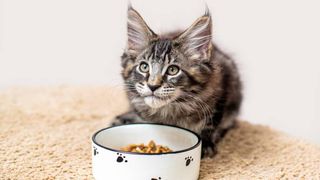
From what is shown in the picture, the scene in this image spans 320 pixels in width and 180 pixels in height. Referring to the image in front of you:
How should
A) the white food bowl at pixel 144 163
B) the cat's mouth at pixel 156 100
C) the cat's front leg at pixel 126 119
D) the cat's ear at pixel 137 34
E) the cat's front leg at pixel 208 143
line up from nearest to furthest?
the white food bowl at pixel 144 163, the cat's mouth at pixel 156 100, the cat's ear at pixel 137 34, the cat's front leg at pixel 208 143, the cat's front leg at pixel 126 119

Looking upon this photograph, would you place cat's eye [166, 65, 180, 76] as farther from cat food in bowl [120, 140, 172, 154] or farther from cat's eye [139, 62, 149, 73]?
cat food in bowl [120, 140, 172, 154]

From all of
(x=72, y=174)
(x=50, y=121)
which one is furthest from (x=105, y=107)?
(x=72, y=174)

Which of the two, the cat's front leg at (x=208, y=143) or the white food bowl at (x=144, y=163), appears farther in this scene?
the cat's front leg at (x=208, y=143)

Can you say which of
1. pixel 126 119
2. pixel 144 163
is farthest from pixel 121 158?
pixel 126 119

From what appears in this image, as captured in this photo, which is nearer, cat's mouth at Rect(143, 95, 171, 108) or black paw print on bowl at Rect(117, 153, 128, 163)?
black paw print on bowl at Rect(117, 153, 128, 163)

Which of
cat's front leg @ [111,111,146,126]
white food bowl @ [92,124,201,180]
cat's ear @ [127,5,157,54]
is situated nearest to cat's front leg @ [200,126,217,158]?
white food bowl @ [92,124,201,180]

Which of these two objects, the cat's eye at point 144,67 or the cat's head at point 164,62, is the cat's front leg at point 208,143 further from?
the cat's eye at point 144,67

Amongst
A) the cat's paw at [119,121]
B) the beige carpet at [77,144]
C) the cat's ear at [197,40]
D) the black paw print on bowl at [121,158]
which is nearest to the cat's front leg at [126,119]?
the cat's paw at [119,121]

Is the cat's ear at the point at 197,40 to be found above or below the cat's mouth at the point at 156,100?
above

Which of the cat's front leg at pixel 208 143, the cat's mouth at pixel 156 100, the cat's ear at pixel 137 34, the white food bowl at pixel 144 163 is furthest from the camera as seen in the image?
the cat's front leg at pixel 208 143
